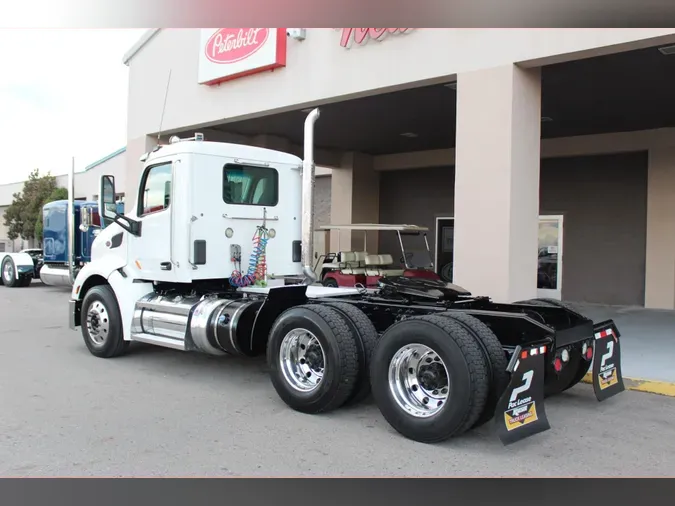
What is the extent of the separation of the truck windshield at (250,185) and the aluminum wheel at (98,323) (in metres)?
2.31

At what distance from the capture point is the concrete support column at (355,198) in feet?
63.6

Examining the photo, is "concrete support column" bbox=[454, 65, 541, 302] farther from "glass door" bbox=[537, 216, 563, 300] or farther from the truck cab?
"glass door" bbox=[537, 216, 563, 300]

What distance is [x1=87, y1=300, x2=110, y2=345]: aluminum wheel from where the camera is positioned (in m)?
8.05

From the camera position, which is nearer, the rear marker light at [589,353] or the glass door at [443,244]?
the rear marker light at [589,353]

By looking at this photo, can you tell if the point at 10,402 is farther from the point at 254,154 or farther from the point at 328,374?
the point at 254,154

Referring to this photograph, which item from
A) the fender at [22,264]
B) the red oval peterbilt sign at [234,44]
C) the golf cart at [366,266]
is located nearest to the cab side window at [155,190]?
the red oval peterbilt sign at [234,44]

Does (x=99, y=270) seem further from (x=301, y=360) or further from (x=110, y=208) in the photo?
(x=301, y=360)

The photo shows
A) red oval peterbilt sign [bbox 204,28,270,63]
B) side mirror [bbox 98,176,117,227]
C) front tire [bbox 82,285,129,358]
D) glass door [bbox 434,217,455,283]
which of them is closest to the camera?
side mirror [bbox 98,176,117,227]

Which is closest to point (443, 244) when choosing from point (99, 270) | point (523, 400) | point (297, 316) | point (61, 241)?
point (61, 241)

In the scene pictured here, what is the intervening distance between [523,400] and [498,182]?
4.55 m

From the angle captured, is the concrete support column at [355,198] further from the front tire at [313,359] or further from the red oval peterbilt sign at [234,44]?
the front tire at [313,359]

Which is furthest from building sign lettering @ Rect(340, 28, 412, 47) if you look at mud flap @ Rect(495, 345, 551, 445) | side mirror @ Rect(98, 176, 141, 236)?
mud flap @ Rect(495, 345, 551, 445)

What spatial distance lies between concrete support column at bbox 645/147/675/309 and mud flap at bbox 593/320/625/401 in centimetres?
894
